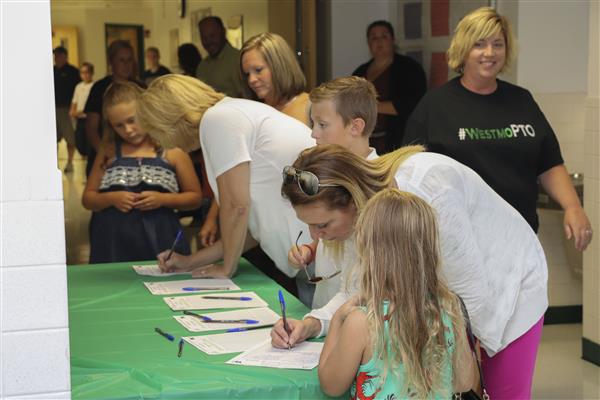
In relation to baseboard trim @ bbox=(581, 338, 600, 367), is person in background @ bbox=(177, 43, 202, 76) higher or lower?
higher

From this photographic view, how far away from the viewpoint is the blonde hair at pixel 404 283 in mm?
2094

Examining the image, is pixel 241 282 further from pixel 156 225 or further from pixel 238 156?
pixel 156 225

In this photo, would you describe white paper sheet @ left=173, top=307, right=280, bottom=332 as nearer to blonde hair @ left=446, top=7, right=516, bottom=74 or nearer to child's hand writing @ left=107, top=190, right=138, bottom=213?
blonde hair @ left=446, top=7, right=516, bottom=74

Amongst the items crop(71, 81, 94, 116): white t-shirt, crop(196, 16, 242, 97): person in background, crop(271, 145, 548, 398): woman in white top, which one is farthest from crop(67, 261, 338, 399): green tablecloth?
crop(71, 81, 94, 116): white t-shirt

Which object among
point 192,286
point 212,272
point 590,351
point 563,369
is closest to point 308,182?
point 192,286

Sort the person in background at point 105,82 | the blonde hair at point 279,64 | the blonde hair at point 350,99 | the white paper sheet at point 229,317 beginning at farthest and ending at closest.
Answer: the person in background at point 105,82, the blonde hair at point 279,64, the blonde hair at point 350,99, the white paper sheet at point 229,317

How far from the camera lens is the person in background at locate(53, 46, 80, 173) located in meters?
7.68

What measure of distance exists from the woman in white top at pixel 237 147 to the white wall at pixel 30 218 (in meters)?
1.53

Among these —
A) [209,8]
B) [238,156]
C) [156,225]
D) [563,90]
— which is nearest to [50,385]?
[238,156]

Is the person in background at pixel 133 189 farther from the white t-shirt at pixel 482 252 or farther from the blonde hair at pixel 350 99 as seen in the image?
the white t-shirt at pixel 482 252

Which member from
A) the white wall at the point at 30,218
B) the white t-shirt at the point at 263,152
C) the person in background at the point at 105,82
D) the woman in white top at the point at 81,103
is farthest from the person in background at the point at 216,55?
the white wall at the point at 30,218

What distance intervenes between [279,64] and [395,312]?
197 centimetres

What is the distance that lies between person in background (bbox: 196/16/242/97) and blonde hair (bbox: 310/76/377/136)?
4.13 m

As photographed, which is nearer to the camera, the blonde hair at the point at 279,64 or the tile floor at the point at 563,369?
the blonde hair at the point at 279,64
